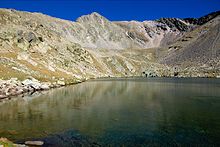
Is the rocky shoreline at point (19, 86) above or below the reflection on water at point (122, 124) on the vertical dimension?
above

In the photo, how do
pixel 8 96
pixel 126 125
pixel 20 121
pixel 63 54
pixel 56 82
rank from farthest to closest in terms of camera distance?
pixel 63 54 → pixel 56 82 → pixel 8 96 → pixel 20 121 → pixel 126 125

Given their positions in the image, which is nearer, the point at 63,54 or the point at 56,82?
the point at 56,82

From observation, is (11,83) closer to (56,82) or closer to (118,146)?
(56,82)

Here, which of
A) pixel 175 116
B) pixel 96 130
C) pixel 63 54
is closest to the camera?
pixel 96 130

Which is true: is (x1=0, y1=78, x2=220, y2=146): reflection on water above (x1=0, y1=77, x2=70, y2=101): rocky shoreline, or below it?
below

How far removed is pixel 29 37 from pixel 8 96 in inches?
4200

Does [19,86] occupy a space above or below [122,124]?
above

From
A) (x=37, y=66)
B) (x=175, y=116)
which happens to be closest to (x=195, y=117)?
(x=175, y=116)

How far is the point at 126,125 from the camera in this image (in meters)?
39.7

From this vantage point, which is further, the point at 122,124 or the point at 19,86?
the point at 19,86

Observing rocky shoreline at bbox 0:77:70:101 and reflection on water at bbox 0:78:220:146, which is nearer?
reflection on water at bbox 0:78:220:146

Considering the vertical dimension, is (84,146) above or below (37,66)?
below

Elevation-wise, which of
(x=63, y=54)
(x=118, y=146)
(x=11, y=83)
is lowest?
(x=118, y=146)

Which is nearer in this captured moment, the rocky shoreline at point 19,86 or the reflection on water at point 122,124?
the reflection on water at point 122,124
